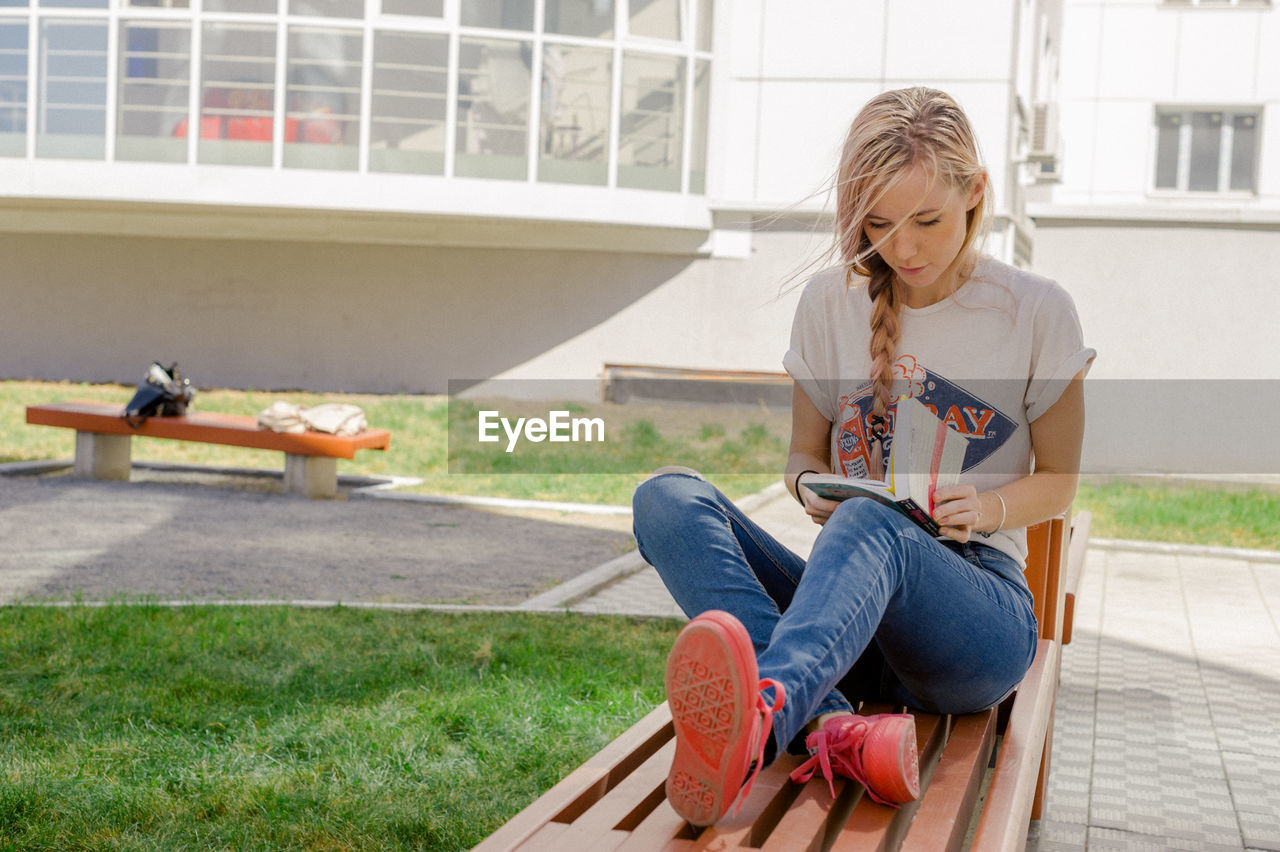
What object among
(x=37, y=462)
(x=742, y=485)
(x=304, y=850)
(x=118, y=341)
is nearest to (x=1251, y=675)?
(x=304, y=850)

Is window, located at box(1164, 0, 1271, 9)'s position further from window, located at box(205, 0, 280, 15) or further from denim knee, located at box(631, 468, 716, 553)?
denim knee, located at box(631, 468, 716, 553)

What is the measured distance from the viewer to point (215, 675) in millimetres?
4602

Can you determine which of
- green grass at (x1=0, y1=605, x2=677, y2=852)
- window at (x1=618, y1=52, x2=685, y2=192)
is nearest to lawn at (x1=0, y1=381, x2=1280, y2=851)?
green grass at (x1=0, y1=605, x2=677, y2=852)

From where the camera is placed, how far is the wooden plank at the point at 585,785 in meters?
1.99

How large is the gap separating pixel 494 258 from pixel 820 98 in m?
5.15

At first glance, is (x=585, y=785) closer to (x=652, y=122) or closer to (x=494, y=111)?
(x=494, y=111)

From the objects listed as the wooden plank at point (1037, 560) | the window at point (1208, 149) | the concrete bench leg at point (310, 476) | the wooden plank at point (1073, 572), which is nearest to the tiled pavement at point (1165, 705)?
the wooden plank at point (1073, 572)

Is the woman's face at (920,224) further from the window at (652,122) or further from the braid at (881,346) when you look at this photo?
the window at (652,122)

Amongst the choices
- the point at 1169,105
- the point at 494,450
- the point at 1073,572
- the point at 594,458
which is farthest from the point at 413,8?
the point at 1073,572

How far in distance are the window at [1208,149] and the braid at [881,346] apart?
75.0 feet

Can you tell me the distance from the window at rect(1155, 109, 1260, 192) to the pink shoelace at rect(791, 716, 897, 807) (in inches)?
933

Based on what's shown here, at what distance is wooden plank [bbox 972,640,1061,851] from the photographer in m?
2.05

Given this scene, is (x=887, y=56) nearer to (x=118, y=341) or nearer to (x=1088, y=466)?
(x=1088, y=466)

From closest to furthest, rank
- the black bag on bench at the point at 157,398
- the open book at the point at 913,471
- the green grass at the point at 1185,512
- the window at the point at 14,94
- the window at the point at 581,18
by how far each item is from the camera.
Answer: the open book at the point at 913,471 < the green grass at the point at 1185,512 < the black bag on bench at the point at 157,398 < the window at the point at 14,94 < the window at the point at 581,18
